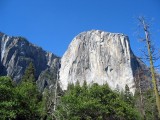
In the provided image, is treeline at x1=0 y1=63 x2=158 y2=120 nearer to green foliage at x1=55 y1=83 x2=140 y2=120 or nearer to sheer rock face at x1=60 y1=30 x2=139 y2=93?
green foliage at x1=55 y1=83 x2=140 y2=120

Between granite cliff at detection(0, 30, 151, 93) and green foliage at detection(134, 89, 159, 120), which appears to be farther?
granite cliff at detection(0, 30, 151, 93)

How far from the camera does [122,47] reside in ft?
622

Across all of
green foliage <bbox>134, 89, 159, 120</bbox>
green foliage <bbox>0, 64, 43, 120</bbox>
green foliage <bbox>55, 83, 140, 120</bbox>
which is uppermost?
green foliage <bbox>134, 89, 159, 120</bbox>

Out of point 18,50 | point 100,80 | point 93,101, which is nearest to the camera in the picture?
point 93,101

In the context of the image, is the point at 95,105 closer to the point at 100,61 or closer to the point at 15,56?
the point at 100,61

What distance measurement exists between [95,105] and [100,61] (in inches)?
5927

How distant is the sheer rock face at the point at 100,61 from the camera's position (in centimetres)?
17788

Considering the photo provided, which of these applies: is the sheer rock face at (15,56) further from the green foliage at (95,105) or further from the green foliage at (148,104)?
the green foliage at (95,105)

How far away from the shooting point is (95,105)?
1351 inches

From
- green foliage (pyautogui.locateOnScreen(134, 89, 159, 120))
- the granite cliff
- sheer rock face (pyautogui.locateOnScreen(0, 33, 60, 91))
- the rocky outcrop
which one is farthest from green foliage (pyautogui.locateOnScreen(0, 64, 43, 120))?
the rocky outcrop

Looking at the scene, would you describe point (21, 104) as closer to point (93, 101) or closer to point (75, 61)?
point (93, 101)

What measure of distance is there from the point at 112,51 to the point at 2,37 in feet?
240

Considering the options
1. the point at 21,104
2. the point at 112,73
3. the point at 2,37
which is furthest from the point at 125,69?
the point at 21,104

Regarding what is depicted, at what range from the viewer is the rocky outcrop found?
17788cm
